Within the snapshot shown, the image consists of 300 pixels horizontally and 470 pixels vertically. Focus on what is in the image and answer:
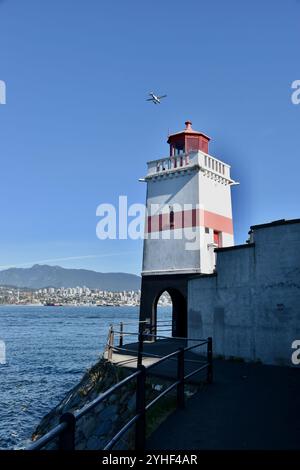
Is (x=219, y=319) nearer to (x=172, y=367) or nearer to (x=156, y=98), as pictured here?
(x=172, y=367)

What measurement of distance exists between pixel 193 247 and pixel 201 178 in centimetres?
407

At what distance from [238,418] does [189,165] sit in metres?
17.8

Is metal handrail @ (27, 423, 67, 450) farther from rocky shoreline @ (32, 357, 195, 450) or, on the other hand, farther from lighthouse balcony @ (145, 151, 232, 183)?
lighthouse balcony @ (145, 151, 232, 183)

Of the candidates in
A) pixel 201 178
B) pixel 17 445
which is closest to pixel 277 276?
pixel 201 178

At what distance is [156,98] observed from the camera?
77.1ft

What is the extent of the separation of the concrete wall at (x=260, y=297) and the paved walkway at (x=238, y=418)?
2106mm

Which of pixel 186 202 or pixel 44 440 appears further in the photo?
pixel 186 202

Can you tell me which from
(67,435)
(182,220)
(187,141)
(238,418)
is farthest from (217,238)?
(67,435)

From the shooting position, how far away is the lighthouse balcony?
78.5 ft

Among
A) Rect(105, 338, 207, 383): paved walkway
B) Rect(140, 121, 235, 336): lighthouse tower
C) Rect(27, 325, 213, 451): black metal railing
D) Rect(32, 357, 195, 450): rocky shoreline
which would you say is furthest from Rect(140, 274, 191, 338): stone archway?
Rect(27, 325, 213, 451): black metal railing

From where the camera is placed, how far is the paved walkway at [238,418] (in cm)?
668

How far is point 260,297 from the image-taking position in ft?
46.8

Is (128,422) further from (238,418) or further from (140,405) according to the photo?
(238,418)

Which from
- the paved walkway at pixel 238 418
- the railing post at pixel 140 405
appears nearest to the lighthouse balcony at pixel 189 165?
the paved walkway at pixel 238 418
